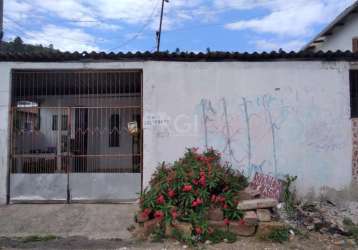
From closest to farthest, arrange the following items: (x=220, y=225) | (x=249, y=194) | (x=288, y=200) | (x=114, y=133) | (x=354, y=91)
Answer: (x=220, y=225)
(x=249, y=194)
(x=288, y=200)
(x=354, y=91)
(x=114, y=133)

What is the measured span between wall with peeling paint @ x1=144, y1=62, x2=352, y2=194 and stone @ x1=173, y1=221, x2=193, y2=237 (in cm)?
209

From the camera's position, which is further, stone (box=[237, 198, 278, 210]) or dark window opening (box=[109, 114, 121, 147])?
dark window opening (box=[109, 114, 121, 147])

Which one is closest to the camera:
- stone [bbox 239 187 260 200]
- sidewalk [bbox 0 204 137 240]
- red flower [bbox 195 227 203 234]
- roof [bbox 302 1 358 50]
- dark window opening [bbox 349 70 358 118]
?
red flower [bbox 195 227 203 234]

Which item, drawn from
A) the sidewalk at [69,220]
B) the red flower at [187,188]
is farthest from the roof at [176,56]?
the sidewalk at [69,220]

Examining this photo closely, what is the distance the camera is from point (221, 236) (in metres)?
5.53

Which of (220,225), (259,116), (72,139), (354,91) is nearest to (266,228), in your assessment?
(220,225)

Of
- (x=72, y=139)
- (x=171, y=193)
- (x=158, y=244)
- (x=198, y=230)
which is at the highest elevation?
(x=72, y=139)

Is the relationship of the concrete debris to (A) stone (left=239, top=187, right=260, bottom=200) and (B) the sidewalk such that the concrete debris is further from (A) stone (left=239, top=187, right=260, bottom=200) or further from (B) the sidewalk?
(B) the sidewalk

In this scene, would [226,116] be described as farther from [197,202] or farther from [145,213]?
[145,213]

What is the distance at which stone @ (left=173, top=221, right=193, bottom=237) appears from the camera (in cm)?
549

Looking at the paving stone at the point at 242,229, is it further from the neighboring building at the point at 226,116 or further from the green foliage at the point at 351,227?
the neighboring building at the point at 226,116

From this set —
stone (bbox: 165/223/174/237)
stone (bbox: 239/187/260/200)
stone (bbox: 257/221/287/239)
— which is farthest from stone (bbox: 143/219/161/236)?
stone (bbox: 257/221/287/239)

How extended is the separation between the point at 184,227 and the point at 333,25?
13847mm

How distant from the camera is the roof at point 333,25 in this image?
581 inches
